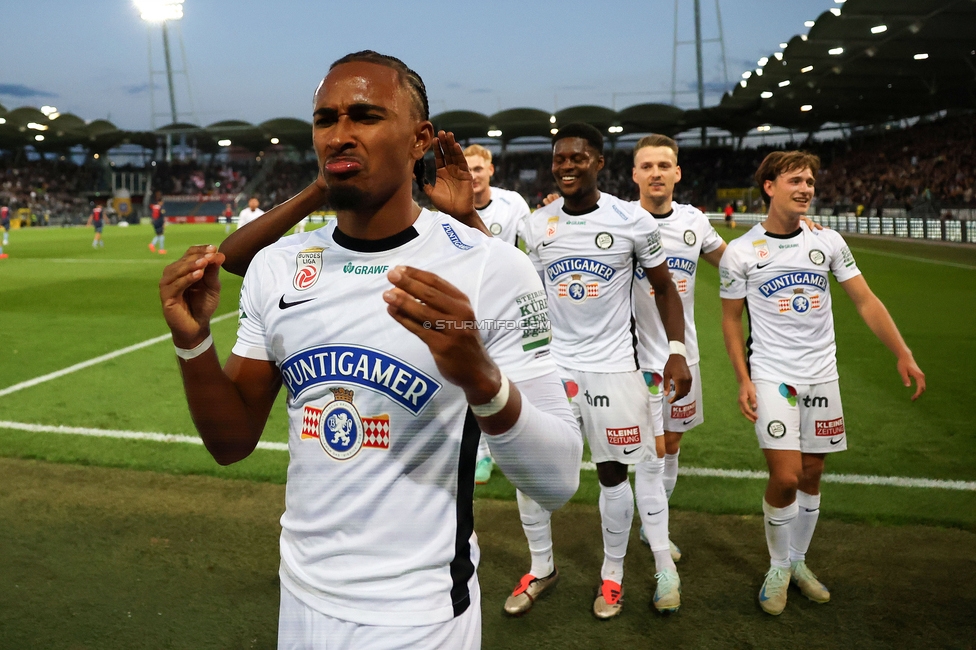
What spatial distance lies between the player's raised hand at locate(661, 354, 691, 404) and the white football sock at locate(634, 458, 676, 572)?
1.81ft

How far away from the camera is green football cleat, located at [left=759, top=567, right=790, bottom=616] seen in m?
4.41

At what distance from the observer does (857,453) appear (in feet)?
22.8

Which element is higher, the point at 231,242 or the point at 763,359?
the point at 231,242

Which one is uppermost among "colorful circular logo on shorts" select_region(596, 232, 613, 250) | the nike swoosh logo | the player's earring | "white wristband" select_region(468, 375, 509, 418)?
the player's earring

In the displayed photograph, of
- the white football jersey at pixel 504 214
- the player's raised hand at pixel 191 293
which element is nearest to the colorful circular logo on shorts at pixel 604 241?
the white football jersey at pixel 504 214

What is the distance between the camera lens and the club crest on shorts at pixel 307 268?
7.07 feet

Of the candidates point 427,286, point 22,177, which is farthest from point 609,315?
point 22,177

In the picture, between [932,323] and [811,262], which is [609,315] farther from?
[932,323]

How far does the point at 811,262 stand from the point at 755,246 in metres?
0.36

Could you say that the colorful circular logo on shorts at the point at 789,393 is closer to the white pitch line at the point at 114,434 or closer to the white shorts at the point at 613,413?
the white shorts at the point at 613,413

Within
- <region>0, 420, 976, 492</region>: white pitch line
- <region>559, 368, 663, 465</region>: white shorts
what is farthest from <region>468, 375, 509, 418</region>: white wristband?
<region>0, 420, 976, 492</region>: white pitch line

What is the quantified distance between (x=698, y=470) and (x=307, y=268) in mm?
5240

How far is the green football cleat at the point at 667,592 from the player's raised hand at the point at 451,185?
2.72 meters

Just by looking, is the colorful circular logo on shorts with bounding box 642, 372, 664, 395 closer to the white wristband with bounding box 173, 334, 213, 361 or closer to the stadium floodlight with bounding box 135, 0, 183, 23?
the white wristband with bounding box 173, 334, 213, 361
